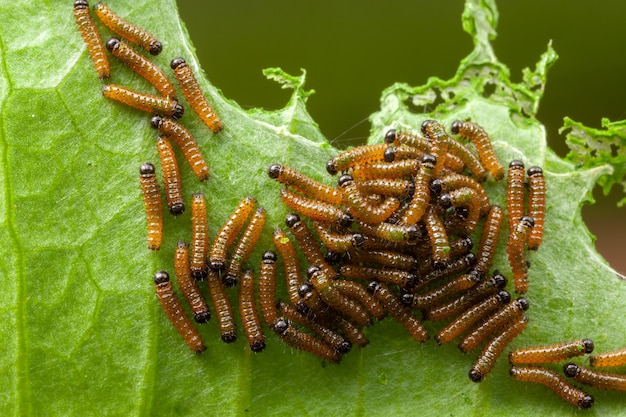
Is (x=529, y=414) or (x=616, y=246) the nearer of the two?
(x=529, y=414)

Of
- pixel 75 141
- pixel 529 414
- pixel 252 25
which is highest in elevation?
pixel 252 25

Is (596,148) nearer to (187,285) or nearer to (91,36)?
(187,285)

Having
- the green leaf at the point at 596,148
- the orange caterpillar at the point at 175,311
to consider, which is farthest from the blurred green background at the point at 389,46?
the orange caterpillar at the point at 175,311

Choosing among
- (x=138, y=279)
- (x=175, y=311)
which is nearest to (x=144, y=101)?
(x=138, y=279)

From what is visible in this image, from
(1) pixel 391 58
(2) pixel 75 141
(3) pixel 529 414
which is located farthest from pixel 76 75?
(3) pixel 529 414

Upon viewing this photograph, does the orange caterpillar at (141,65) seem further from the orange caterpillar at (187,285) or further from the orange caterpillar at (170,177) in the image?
the orange caterpillar at (187,285)

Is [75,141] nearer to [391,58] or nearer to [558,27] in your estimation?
[391,58]
